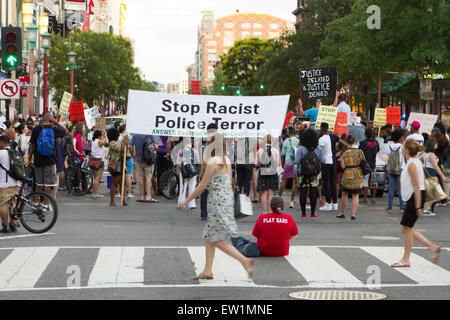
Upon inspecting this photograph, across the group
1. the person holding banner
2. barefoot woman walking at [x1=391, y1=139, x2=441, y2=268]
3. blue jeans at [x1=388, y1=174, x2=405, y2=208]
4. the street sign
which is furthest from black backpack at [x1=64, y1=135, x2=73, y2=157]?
barefoot woman walking at [x1=391, y1=139, x2=441, y2=268]

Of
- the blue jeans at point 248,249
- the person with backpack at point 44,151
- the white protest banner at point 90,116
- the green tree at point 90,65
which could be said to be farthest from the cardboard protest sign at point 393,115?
the green tree at point 90,65

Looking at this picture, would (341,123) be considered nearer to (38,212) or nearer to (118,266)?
(38,212)

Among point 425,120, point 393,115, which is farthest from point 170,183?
point 393,115

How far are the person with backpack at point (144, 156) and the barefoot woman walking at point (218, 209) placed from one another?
31.9ft

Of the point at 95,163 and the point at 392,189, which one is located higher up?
the point at 95,163

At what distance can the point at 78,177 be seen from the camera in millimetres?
21203

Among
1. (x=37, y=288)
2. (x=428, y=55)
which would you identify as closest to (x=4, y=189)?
(x=37, y=288)

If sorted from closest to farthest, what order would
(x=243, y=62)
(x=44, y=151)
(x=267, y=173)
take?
(x=44, y=151), (x=267, y=173), (x=243, y=62)

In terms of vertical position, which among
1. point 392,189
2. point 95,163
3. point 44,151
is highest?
point 44,151

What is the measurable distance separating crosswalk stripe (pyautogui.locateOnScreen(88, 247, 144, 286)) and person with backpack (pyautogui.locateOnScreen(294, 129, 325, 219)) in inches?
205

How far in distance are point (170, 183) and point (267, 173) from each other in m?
4.41

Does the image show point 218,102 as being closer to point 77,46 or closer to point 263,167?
point 263,167

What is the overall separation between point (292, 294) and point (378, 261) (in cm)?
276

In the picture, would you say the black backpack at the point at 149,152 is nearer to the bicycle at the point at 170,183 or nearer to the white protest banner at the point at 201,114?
the bicycle at the point at 170,183
